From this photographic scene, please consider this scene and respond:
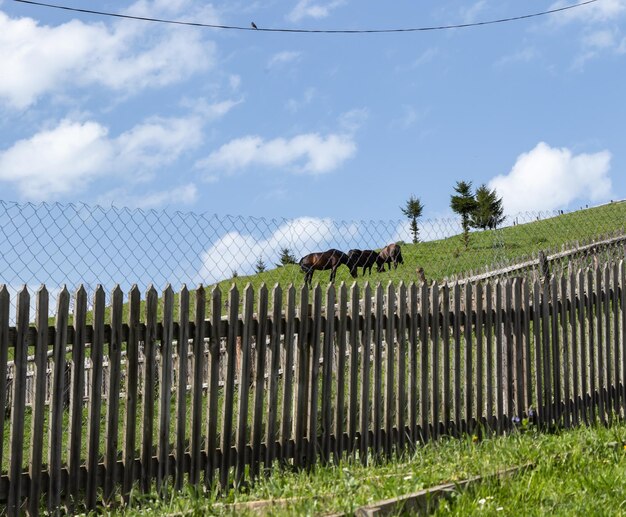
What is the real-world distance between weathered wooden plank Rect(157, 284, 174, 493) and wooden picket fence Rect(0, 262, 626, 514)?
1 cm

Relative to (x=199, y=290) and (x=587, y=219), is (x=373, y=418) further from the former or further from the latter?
(x=587, y=219)

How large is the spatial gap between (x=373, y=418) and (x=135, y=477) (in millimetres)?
2284

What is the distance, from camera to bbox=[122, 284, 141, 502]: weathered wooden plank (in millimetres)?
5988

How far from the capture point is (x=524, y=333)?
8.85m

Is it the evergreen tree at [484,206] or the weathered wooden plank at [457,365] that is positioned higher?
the evergreen tree at [484,206]

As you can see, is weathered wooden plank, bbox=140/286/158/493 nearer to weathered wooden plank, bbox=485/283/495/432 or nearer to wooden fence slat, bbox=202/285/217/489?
wooden fence slat, bbox=202/285/217/489

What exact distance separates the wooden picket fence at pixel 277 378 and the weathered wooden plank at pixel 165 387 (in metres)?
0.01

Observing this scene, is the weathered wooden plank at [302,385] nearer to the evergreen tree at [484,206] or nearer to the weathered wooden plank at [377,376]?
the weathered wooden plank at [377,376]

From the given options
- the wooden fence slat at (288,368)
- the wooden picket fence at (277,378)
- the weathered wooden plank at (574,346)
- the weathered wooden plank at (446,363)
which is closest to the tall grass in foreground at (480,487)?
the wooden fence slat at (288,368)

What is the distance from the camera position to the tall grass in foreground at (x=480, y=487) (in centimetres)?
469

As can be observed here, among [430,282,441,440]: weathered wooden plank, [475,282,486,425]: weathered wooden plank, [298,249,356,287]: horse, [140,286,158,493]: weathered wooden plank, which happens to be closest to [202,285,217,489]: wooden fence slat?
[140,286,158,493]: weathered wooden plank

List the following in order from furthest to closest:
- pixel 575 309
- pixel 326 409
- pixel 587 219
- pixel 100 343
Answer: pixel 587 219 → pixel 575 309 → pixel 326 409 → pixel 100 343

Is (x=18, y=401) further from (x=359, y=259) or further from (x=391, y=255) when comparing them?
(x=391, y=255)

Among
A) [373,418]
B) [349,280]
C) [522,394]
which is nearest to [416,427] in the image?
[373,418]
